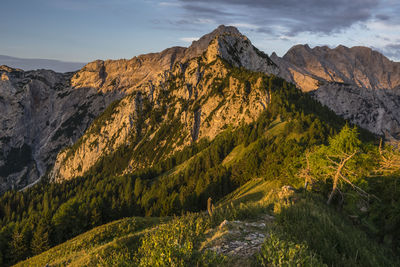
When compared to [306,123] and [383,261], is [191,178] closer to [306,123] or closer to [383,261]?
[306,123]

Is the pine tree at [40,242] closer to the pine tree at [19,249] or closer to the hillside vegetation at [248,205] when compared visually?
the hillside vegetation at [248,205]

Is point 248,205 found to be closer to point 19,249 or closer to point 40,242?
point 40,242

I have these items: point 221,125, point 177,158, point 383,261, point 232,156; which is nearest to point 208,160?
point 232,156

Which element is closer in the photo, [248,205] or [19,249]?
[248,205]

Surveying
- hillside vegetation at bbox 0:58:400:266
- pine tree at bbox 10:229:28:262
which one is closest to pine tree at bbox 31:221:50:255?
hillside vegetation at bbox 0:58:400:266

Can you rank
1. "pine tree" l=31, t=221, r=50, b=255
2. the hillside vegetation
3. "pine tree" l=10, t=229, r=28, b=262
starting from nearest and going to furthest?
the hillside vegetation < "pine tree" l=31, t=221, r=50, b=255 < "pine tree" l=10, t=229, r=28, b=262

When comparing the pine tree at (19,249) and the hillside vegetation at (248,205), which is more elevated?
the hillside vegetation at (248,205)

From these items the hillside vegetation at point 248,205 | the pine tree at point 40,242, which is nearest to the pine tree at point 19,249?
the hillside vegetation at point 248,205

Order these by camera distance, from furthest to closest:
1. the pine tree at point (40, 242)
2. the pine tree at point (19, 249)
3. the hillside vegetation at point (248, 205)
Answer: the pine tree at point (19, 249) → the pine tree at point (40, 242) → the hillside vegetation at point (248, 205)

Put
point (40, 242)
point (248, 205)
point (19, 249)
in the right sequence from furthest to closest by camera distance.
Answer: point (19, 249) → point (40, 242) → point (248, 205)

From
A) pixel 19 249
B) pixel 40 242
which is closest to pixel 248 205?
pixel 40 242

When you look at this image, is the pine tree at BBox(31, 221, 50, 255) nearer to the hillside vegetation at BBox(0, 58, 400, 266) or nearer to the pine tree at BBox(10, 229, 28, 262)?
the hillside vegetation at BBox(0, 58, 400, 266)

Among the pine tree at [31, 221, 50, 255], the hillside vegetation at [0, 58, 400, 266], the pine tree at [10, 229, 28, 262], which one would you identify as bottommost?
the pine tree at [10, 229, 28, 262]

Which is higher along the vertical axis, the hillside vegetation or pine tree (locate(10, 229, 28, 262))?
the hillside vegetation
